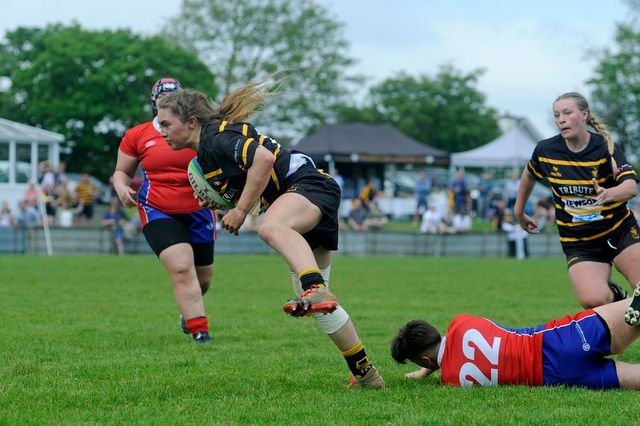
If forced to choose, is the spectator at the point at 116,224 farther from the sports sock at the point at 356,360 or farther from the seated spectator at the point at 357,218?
the sports sock at the point at 356,360

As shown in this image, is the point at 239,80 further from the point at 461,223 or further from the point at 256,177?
the point at 256,177

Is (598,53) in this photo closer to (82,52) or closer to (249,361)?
(82,52)

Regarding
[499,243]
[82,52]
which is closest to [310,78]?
[82,52]

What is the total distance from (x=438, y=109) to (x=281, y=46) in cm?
1591

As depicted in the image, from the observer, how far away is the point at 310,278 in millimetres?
5926

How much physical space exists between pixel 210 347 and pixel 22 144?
28493 millimetres

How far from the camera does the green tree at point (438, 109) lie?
256ft

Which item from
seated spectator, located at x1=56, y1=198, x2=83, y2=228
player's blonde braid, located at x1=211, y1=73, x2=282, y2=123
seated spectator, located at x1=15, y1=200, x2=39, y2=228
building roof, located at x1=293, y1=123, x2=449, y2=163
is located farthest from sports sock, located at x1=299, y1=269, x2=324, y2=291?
building roof, located at x1=293, y1=123, x2=449, y2=163

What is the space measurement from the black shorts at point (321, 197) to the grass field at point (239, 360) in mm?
948

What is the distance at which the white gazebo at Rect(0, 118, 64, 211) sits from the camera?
3453 cm

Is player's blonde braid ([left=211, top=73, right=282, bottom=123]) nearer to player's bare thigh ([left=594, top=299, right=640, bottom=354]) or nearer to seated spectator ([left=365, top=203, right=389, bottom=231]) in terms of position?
player's bare thigh ([left=594, top=299, right=640, bottom=354])

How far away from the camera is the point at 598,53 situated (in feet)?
203

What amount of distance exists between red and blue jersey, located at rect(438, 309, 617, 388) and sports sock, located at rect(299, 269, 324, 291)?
102 cm

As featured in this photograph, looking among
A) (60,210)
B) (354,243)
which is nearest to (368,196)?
(354,243)
